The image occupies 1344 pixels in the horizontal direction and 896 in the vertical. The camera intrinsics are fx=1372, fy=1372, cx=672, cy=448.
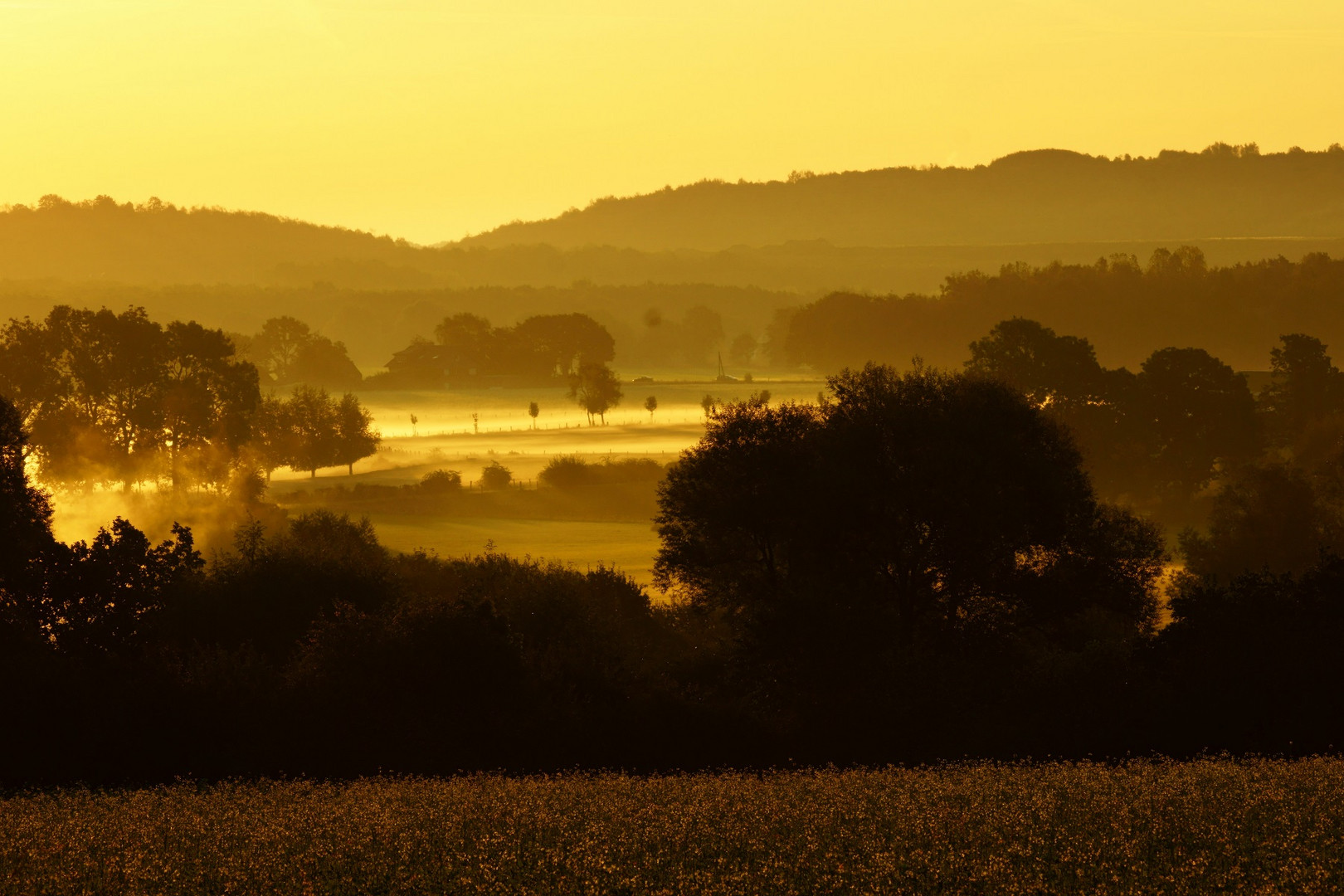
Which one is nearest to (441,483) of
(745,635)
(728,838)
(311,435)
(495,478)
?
(495,478)

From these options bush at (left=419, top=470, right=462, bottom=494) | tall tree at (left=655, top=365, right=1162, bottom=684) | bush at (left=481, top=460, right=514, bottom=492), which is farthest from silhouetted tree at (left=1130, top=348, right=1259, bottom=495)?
bush at (left=419, top=470, right=462, bottom=494)

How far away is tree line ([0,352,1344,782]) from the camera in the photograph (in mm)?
32188

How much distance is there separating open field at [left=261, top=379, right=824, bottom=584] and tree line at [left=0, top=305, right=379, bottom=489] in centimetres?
721

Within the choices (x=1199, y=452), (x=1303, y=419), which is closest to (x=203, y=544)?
(x=1199, y=452)

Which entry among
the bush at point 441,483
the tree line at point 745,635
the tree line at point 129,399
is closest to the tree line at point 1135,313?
the bush at point 441,483

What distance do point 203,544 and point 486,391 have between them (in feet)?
393

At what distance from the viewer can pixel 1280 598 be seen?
3822 centimetres

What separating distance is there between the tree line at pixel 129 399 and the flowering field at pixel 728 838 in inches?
3222

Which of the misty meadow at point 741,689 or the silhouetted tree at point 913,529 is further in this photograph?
the silhouetted tree at point 913,529

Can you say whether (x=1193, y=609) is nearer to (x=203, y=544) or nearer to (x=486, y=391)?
(x=203, y=544)

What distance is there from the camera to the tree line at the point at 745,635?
106 ft

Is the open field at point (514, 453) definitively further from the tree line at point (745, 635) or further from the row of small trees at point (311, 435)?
the tree line at point (745, 635)

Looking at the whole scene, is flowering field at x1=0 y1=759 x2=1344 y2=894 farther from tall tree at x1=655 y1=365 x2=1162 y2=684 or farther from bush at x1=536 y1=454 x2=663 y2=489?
bush at x1=536 y1=454 x2=663 y2=489

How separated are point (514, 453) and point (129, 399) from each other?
35.7 meters
